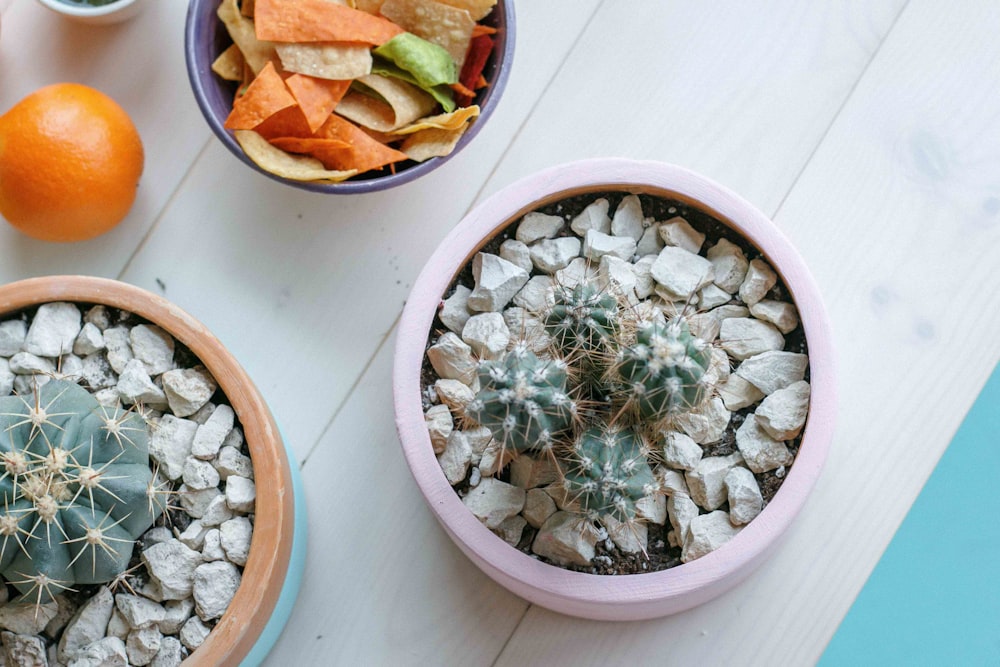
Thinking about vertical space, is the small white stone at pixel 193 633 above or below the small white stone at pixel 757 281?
below

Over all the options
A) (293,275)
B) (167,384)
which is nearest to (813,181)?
(293,275)

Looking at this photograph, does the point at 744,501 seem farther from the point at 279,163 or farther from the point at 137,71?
the point at 137,71

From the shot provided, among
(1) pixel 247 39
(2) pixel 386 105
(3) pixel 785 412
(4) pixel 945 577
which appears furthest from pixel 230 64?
(4) pixel 945 577

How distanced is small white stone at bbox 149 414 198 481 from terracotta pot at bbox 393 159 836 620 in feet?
0.65

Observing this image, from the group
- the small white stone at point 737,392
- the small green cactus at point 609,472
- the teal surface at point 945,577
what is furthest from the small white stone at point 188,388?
the teal surface at point 945,577

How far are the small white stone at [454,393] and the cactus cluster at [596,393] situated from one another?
124mm

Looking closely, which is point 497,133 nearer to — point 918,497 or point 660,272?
point 660,272

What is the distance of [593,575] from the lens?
0.79 m

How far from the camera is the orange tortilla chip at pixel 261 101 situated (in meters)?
0.90

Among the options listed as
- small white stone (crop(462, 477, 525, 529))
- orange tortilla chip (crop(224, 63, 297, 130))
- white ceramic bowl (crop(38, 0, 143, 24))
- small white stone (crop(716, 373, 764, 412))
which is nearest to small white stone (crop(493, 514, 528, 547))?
small white stone (crop(462, 477, 525, 529))

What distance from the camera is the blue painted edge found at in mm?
898

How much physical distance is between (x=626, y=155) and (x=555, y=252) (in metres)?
0.20

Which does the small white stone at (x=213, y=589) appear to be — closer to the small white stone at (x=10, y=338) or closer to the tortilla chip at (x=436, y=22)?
the small white stone at (x=10, y=338)

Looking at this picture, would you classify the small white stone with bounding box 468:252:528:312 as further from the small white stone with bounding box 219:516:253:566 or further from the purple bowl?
the small white stone with bounding box 219:516:253:566
